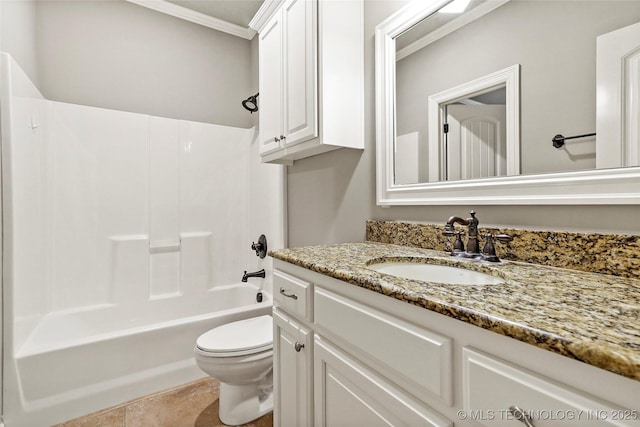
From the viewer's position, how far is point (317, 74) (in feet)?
4.71

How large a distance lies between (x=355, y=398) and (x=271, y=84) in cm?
164

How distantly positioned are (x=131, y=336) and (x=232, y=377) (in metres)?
0.72

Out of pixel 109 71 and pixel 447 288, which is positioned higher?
pixel 109 71

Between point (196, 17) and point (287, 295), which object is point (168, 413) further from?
point (196, 17)

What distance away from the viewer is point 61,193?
7.00ft

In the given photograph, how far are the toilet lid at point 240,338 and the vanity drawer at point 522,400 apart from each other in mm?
1187

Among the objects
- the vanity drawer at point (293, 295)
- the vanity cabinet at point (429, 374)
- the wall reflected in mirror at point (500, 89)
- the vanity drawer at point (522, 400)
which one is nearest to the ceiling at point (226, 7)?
the wall reflected in mirror at point (500, 89)

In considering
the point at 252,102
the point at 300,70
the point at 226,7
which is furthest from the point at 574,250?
the point at 226,7

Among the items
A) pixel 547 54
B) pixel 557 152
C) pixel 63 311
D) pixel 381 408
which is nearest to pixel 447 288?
pixel 381 408

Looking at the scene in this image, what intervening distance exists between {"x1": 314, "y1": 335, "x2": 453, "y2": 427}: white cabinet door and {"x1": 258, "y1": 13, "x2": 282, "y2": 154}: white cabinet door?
1.21 metres

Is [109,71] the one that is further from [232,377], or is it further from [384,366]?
[384,366]

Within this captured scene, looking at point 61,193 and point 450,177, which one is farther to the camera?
point 61,193

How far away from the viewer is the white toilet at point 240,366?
58.6 inches

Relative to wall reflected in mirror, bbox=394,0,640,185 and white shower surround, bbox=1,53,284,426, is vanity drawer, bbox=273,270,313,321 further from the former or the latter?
white shower surround, bbox=1,53,284,426
